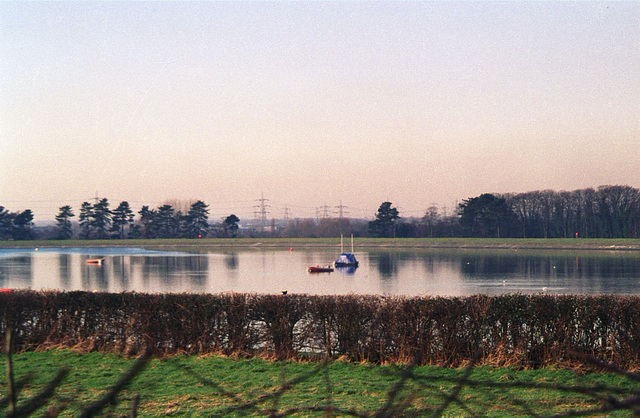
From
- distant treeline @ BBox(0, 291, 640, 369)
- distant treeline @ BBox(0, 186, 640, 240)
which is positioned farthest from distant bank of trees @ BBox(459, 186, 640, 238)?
distant treeline @ BBox(0, 291, 640, 369)

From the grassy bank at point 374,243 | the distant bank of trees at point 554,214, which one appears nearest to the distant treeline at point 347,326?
the grassy bank at point 374,243

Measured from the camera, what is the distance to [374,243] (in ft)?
372

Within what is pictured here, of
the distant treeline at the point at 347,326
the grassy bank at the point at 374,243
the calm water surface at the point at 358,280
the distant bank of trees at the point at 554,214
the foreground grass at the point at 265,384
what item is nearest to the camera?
the foreground grass at the point at 265,384

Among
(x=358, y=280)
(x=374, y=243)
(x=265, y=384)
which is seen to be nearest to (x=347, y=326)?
(x=265, y=384)

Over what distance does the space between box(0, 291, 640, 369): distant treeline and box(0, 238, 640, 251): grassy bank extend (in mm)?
84947

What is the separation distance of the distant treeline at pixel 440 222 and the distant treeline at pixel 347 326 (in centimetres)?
9881

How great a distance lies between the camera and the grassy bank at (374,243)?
9512 centimetres

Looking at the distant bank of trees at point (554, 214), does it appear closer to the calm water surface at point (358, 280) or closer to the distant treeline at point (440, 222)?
the distant treeline at point (440, 222)

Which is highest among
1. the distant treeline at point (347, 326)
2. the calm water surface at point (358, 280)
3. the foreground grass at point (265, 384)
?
the distant treeline at point (347, 326)

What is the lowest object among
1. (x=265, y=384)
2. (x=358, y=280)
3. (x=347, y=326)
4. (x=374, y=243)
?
(x=358, y=280)

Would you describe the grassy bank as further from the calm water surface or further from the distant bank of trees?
the calm water surface

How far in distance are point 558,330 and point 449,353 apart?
1.93 meters

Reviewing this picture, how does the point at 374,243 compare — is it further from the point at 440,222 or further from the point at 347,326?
the point at 347,326

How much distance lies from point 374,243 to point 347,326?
101671 millimetres
